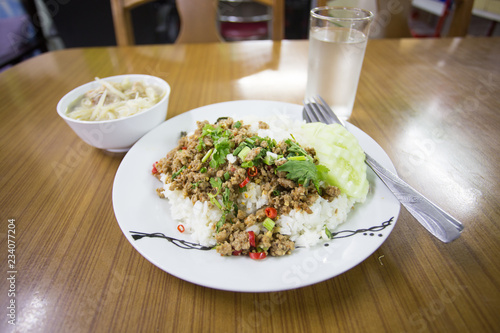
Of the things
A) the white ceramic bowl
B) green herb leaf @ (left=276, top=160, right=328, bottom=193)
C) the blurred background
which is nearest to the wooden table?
the white ceramic bowl

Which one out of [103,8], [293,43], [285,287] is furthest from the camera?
[103,8]

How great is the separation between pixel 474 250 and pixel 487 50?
7.97ft

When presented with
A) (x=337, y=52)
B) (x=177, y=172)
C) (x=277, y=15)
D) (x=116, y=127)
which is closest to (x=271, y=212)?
(x=177, y=172)

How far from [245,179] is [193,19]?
7.85 feet

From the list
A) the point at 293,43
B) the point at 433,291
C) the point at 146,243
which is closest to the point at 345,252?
the point at 433,291

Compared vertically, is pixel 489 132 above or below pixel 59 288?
above

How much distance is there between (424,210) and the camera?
94 centimetres

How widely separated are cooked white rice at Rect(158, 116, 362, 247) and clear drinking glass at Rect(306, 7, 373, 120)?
2.75 ft

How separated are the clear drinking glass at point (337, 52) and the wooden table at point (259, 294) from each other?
0.72 feet

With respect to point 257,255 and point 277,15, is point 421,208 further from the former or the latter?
point 277,15

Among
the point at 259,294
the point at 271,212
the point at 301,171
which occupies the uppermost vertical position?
the point at 301,171

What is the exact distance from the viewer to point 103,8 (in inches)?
175

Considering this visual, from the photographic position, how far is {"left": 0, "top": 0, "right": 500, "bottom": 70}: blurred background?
3.92 metres

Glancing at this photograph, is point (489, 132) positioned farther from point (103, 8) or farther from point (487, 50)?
point (103, 8)
